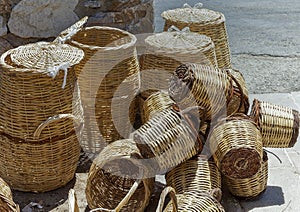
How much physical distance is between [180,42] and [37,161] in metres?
0.91

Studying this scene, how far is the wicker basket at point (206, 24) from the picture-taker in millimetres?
2855

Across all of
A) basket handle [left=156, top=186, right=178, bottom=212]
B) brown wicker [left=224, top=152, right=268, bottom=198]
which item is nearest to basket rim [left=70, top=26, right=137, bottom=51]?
brown wicker [left=224, top=152, right=268, bottom=198]

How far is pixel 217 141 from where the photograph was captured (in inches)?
85.2

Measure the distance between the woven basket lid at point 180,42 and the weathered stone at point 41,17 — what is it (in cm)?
52

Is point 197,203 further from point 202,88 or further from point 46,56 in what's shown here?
point 46,56

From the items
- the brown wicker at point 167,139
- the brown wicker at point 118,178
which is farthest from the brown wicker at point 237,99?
the brown wicker at point 118,178

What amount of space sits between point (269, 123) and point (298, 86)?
122 centimetres

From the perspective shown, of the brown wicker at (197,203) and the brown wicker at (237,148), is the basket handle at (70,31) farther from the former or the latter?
A: the brown wicker at (197,203)

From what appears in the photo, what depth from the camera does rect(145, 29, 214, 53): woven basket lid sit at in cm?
250

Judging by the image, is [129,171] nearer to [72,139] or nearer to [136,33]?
[72,139]

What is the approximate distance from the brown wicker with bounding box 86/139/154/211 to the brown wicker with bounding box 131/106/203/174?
0.22ft

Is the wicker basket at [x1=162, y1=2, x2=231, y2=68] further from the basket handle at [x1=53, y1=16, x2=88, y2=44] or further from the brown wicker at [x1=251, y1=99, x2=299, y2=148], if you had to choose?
the brown wicker at [x1=251, y1=99, x2=299, y2=148]

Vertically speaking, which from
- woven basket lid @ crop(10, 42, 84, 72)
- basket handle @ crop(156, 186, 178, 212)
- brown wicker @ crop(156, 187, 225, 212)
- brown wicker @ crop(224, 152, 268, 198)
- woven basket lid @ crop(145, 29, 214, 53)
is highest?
woven basket lid @ crop(10, 42, 84, 72)

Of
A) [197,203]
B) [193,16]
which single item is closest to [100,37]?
[193,16]
